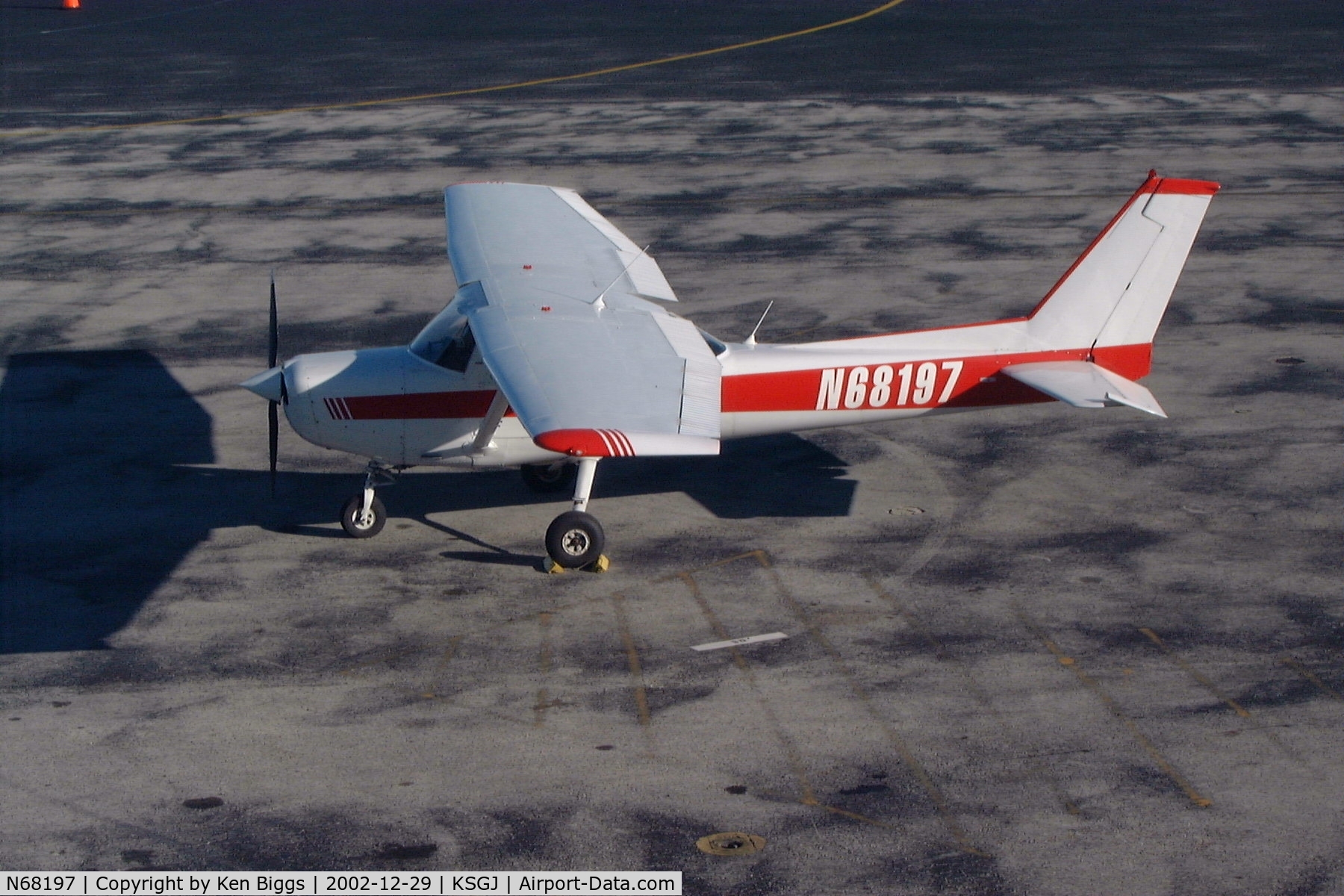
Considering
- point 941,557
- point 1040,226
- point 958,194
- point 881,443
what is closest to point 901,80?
point 958,194

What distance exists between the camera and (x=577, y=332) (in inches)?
608

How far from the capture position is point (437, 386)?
16.6 metres

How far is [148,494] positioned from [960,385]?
10.4 m

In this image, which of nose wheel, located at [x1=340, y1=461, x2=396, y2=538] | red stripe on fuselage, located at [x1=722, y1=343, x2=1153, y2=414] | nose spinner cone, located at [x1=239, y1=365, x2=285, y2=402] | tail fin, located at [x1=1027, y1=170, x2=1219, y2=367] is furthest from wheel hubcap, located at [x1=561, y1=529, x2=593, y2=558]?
tail fin, located at [x1=1027, y1=170, x2=1219, y2=367]

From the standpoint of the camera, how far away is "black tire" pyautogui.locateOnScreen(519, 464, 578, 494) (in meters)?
18.3

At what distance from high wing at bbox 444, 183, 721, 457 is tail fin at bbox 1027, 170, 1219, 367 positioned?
4681 mm

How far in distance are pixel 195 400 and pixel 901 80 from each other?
31.4m

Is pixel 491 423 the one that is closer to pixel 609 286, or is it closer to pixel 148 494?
pixel 609 286

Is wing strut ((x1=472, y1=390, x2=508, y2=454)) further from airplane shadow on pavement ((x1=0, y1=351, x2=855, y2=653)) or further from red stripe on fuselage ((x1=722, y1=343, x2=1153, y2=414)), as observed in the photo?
red stripe on fuselage ((x1=722, y1=343, x2=1153, y2=414))

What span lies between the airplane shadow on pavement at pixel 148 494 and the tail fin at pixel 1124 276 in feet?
11.1
